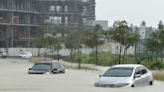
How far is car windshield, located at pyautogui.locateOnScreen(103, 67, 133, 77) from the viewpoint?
28969 mm

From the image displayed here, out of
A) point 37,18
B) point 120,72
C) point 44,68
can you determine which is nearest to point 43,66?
point 44,68

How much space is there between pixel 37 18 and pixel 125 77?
112125mm

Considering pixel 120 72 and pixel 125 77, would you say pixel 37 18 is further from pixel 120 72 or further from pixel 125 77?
pixel 125 77

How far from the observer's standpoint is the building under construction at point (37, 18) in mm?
130500

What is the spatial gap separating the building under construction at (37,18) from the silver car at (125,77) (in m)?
98.7

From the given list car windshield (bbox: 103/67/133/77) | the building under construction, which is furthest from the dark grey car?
the building under construction

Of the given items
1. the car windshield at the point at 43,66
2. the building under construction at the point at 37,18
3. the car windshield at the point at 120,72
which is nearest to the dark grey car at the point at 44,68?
the car windshield at the point at 43,66

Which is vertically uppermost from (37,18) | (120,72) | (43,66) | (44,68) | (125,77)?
(37,18)

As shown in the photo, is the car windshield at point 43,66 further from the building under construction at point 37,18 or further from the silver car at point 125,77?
the building under construction at point 37,18

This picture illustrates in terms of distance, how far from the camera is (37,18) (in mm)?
139625

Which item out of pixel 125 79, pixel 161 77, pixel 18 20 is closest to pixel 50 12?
pixel 18 20

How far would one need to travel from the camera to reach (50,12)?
143125mm

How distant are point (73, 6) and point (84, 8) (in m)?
5.03

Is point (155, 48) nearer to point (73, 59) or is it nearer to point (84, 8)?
point (73, 59)
